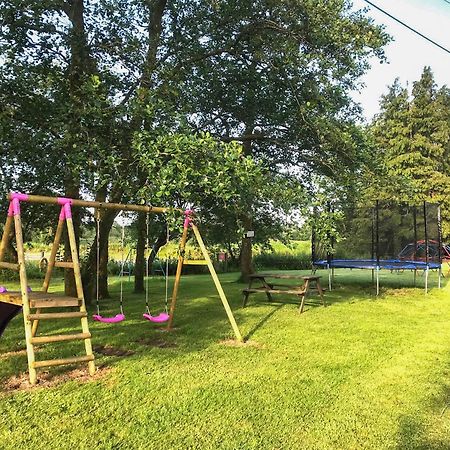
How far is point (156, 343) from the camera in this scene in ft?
20.4

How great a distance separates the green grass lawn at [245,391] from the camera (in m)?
3.27

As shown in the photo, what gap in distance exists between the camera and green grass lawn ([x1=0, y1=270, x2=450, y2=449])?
3.27 metres

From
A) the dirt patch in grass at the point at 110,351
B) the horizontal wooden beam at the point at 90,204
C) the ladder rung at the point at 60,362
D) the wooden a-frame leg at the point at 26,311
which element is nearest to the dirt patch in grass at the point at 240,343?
the dirt patch in grass at the point at 110,351

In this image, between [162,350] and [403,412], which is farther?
[162,350]

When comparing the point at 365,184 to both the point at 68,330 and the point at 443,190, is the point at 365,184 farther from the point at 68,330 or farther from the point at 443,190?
the point at 443,190

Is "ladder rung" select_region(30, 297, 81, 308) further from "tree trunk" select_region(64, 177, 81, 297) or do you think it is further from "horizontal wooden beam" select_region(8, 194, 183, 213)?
"tree trunk" select_region(64, 177, 81, 297)

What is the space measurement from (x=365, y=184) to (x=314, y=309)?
402 cm

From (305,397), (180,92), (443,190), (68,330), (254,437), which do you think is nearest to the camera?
(254,437)

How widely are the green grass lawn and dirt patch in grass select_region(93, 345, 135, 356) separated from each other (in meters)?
0.07

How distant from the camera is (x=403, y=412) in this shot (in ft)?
12.2

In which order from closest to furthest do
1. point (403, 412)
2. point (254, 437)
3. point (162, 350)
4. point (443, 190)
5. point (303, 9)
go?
point (254, 437) < point (403, 412) < point (162, 350) < point (303, 9) < point (443, 190)

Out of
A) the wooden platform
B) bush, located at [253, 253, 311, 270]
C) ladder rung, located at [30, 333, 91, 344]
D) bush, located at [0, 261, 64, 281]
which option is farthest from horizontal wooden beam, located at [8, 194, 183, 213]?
bush, located at [253, 253, 311, 270]

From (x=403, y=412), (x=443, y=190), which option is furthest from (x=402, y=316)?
(x=443, y=190)

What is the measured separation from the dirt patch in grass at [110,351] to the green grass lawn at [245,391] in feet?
0.24
